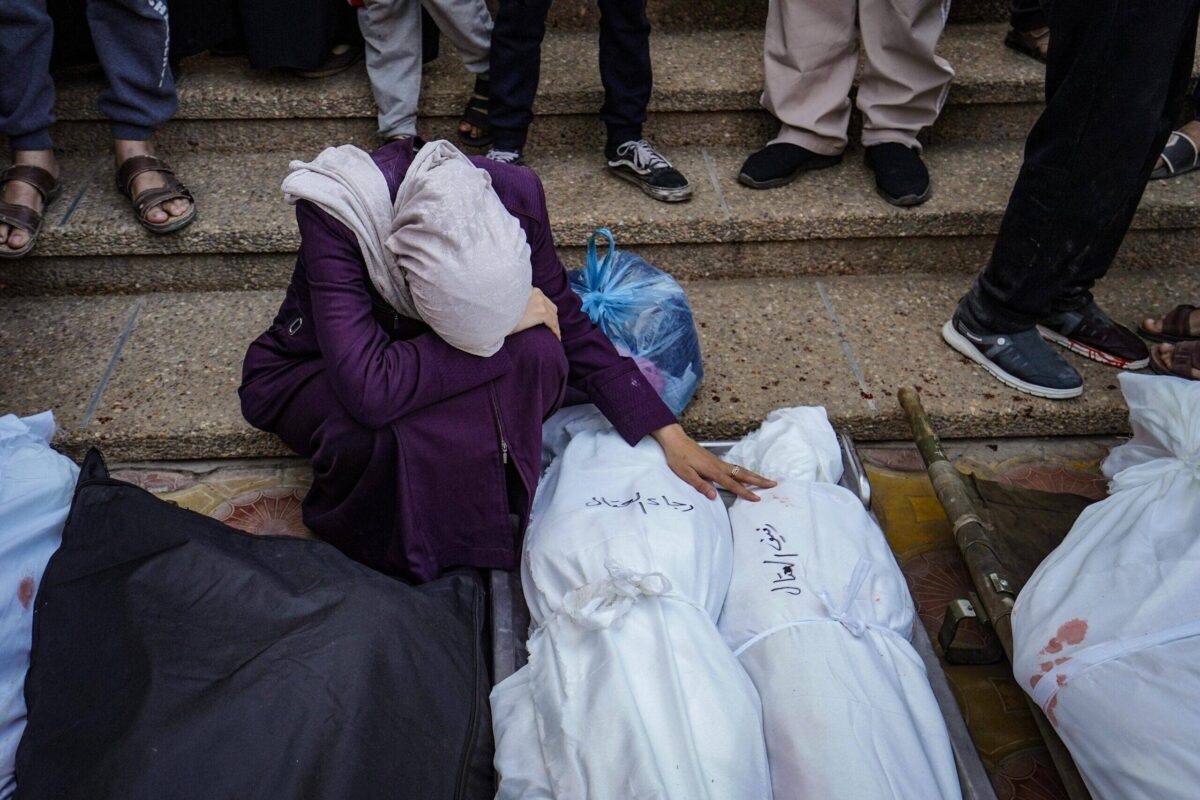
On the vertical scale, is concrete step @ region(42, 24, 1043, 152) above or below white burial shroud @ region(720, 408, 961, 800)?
above

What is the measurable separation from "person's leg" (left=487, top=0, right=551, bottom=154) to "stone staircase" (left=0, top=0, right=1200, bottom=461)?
19 centimetres

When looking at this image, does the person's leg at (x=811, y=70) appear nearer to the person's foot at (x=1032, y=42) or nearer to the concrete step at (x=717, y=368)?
the concrete step at (x=717, y=368)

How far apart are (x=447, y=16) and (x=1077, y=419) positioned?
210 centimetres

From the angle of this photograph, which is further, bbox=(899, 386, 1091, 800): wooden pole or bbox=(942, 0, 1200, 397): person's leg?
bbox=(942, 0, 1200, 397): person's leg

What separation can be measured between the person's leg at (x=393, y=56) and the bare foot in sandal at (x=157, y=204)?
62cm

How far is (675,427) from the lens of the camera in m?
1.95

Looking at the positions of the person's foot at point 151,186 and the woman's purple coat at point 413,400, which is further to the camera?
the person's foot at point 151,186

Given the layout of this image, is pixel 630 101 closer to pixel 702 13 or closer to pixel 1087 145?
pixel 702 13

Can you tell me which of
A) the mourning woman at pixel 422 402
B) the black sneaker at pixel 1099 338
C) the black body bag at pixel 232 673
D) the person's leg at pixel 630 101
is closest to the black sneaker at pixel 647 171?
the person's leg at pixel 630 101

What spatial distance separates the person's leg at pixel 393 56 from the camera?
8.58 ft

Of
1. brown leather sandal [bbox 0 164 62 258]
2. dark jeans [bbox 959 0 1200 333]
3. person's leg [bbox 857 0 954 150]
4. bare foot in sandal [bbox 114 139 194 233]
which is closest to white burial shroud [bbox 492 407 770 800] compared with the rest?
dark jeans [bbox 959 0 1200 333]

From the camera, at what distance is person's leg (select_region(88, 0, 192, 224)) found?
241cm

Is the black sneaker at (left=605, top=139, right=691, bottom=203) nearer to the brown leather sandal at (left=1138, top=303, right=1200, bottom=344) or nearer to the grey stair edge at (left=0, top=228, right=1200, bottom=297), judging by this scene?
the grey stair edge at (left=0, top=228, right=1200, bottom=297)

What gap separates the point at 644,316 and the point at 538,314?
0.42 m
